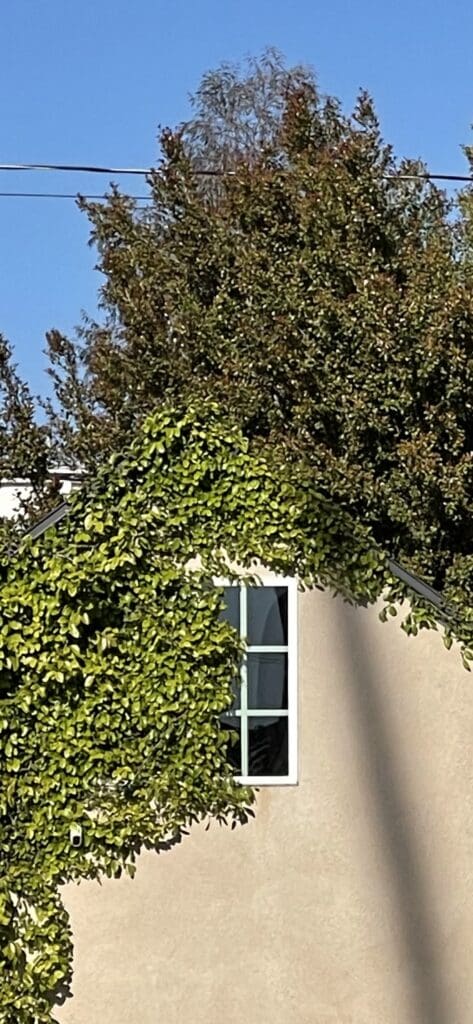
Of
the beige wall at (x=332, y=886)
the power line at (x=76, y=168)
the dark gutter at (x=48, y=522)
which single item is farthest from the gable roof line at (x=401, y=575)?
the power line at (x=76, y=168)

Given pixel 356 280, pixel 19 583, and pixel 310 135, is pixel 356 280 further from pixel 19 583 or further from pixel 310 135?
pixel 19 583

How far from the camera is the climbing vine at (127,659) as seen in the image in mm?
5219

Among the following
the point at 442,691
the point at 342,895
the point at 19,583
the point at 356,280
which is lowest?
the point at 342,895

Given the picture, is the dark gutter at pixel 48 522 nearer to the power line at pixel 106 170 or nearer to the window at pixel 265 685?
the window at pixel 265 685

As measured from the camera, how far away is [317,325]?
8625mm

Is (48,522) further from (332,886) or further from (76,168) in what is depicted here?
(76,168)

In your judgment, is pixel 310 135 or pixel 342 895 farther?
pixel 310 135

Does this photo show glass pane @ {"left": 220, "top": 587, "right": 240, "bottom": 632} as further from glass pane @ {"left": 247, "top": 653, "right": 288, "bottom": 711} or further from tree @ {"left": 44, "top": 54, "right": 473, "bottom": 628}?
tree @ {"left": 44, "top": 54, "right": 473, "bottom": 628}

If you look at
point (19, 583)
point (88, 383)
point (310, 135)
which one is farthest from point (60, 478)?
point (19, 583)

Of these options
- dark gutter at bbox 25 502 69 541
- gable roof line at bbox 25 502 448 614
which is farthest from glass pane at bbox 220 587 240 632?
dark gutter at bbox 25 502 69 541

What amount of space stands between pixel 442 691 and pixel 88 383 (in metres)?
7.19

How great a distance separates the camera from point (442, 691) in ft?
18.0

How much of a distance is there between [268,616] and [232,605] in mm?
181

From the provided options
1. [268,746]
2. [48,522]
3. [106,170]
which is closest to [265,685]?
[268,746]
